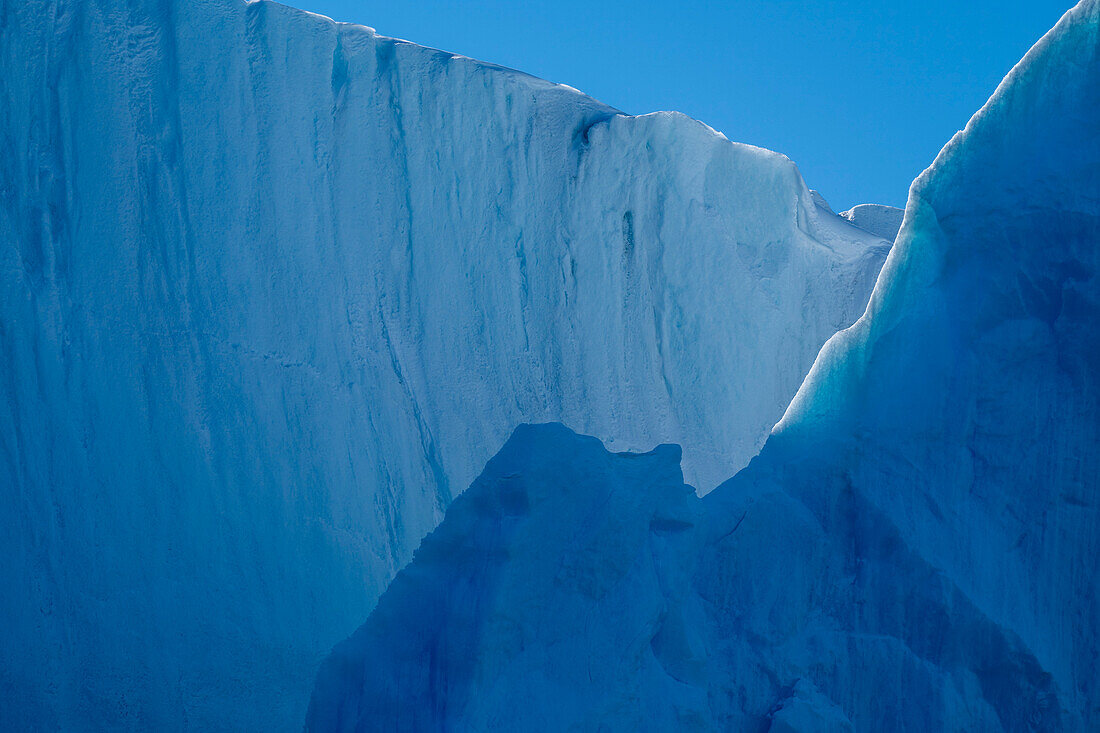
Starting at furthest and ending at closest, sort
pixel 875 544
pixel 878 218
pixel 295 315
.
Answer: pixel 878 218, pixel 295 315, pixel 875 544

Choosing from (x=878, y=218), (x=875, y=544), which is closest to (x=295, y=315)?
(x=875, y=544)

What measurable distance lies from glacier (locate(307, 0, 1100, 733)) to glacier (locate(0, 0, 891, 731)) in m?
1.56

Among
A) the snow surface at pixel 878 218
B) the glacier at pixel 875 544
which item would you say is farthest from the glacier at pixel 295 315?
A: the snow surface at pixel 878 218

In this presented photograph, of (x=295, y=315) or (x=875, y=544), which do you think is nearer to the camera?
(x=875, y=544)

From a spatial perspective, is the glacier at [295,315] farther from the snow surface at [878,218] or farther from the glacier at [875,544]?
the snow surface at [878,218]

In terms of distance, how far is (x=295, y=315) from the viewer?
19.3 ft

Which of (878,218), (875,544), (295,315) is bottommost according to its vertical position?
(875,544)

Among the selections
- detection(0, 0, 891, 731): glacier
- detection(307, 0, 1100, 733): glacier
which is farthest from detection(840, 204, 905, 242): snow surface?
detection(307, 0, 1100, 733): glacier

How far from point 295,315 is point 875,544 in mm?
3292

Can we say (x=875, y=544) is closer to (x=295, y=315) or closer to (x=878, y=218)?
(x=295, y=315)

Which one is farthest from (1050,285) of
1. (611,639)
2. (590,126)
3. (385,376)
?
(385,376)

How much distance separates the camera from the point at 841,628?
4297 mm

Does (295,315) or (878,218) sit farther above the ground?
(878,218)

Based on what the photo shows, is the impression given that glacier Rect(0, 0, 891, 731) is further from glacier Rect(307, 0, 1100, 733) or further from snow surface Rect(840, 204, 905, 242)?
snow surface Rect(840, 204, 905, 242)
